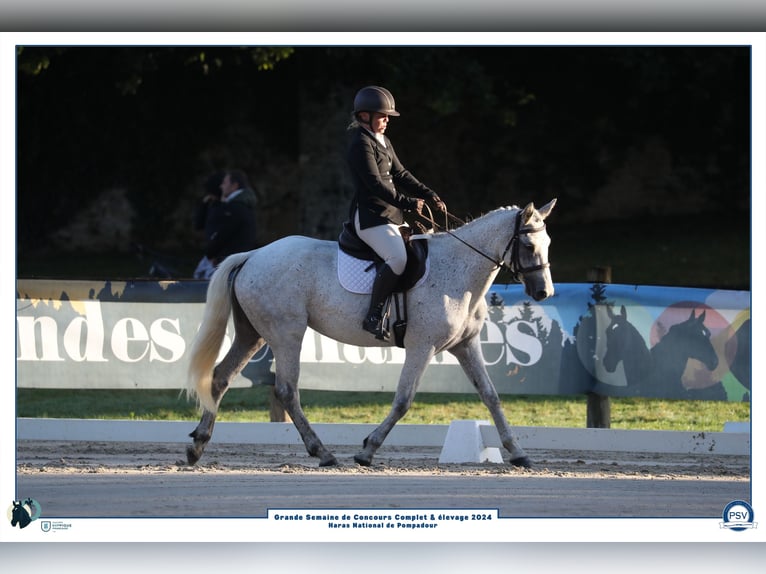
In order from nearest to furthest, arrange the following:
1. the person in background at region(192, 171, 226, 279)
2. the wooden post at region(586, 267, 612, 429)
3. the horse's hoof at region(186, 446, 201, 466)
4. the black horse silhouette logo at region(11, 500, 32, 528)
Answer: the black horse silhouette logo at region(11, 500, 32, 528)
the horse's hoof at region(186, 446, 201, 466)
the wooden post at region(586, 267, 612, 429)
the person in background at region(192, 171, 226, 279)

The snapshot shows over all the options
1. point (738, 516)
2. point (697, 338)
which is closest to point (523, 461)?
point (738, 516)

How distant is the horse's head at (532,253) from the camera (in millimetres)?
8422

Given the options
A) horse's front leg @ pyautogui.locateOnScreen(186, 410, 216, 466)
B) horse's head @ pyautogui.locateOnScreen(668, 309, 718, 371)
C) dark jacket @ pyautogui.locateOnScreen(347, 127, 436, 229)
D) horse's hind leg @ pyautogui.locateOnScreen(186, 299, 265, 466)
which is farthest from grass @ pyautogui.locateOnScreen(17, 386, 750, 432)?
dark jacket @ pyautogui.locateOnScreen(347, 127, 436, 229)

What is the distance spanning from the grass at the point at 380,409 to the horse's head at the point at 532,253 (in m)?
3.33

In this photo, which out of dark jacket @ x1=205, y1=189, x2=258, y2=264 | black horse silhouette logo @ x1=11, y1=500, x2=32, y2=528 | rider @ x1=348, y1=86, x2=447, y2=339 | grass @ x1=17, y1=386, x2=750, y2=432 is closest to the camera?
black horse silhouette logo @ x1=11, y1=500, x2=32, y2=528

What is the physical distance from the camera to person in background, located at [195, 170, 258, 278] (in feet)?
40.2

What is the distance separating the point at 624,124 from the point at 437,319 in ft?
47.5

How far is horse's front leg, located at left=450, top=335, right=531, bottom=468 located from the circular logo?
1897mm

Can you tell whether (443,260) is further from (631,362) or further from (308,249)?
→ (631,362)

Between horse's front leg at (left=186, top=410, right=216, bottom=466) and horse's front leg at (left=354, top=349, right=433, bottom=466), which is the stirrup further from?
horse's front leg at (left=186, top=410, right=216, bottom=466)

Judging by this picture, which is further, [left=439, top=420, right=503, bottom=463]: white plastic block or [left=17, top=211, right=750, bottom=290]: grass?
[left=17, top=211, right=750, bottom=290]: grass

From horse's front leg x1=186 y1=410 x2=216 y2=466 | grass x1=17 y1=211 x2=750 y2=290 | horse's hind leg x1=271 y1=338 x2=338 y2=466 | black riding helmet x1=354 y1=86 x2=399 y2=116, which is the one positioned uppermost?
black riding helmet x1=354 y1=86 x2=399 y2=116

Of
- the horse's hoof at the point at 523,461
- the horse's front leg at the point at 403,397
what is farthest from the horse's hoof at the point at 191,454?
the horse's hoof at the point at 523,461

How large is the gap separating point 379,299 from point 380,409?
3824 millimetres
